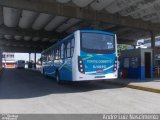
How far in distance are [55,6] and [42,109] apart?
38.4ft

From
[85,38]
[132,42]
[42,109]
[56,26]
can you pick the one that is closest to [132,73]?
[85,38]

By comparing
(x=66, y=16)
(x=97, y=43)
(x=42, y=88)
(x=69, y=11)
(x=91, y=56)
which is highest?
(x=69, y=11)

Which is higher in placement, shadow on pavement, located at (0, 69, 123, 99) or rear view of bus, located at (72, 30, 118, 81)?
rear view of bus, located at (72, 30, 118, 81)

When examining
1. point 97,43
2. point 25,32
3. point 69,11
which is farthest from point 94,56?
point 25,32

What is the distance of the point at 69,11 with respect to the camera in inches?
758

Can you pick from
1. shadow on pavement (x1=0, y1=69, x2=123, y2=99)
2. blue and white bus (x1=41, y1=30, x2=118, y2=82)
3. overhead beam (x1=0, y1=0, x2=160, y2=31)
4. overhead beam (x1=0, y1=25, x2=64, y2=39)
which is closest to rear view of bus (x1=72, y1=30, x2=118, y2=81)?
blue and white bus (x1=41, y1=30, x2=118, y2=82)

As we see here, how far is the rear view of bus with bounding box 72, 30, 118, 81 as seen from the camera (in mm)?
13195

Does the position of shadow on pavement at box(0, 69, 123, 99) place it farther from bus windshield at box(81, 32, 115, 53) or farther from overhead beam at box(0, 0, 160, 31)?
overhead beam at box(0, 0, 160, 31)

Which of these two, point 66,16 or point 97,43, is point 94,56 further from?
point 66,16

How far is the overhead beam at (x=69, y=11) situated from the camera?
1725 cm

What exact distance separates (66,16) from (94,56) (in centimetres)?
666

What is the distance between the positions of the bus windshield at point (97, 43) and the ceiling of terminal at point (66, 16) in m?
5.39

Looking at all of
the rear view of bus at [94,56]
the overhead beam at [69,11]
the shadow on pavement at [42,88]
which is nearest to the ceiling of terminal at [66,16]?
the overhead beam at [69,11]

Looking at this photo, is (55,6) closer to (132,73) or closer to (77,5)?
→ (77,5)
